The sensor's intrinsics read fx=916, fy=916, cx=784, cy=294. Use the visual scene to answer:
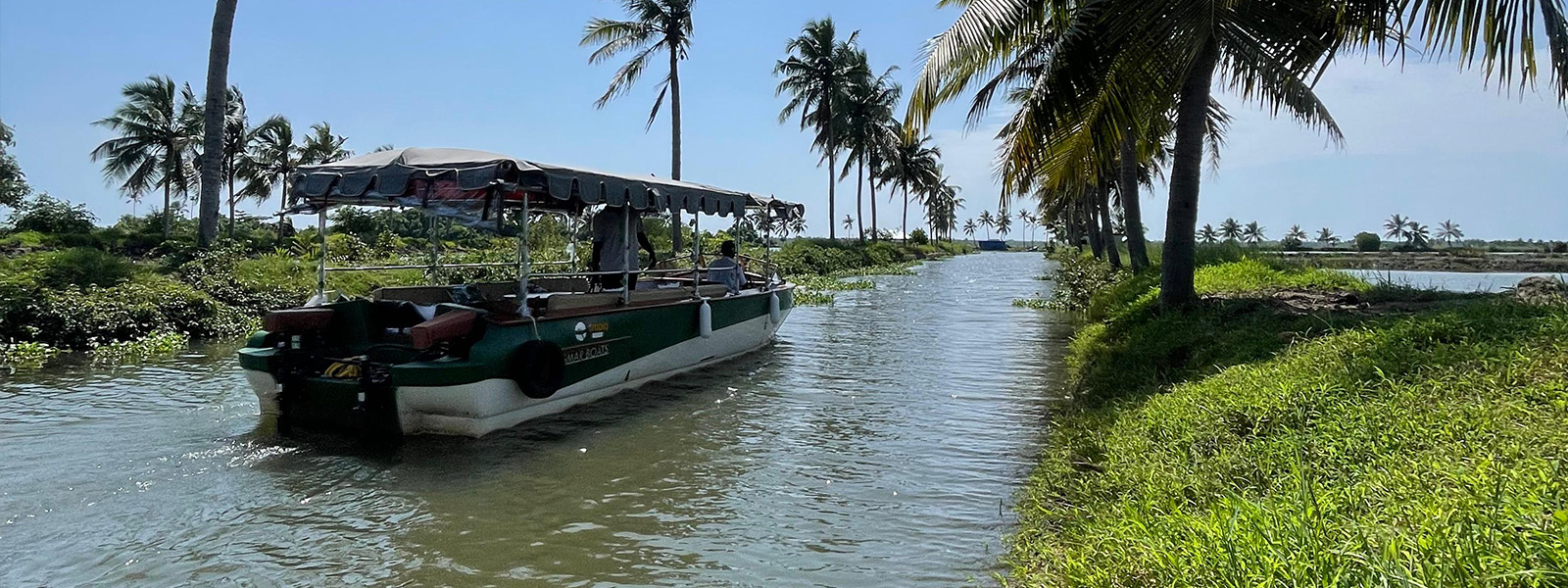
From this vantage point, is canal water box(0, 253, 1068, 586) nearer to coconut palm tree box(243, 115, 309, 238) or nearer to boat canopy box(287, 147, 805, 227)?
boat canopy box(287, 147, 805, 227)

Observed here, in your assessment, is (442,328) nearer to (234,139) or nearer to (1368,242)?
(234,139)

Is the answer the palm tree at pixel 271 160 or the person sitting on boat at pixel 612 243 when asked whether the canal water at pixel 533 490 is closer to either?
the person sitting on boat at pixel 612 243

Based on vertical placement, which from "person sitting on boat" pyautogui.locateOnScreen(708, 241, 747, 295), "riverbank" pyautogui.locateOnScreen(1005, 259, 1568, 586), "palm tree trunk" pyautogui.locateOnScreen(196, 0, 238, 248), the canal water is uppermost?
"palm tree trunk" pyautogui.locateOnScreen(196, 0, 238, 248)

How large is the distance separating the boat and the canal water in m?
0.29

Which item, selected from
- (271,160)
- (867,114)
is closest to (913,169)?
(867,114)

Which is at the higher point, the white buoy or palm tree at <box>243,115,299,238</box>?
palm tree at <box>243,115,299,238</box>

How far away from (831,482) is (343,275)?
14054mm

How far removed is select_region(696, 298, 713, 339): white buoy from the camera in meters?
11.0

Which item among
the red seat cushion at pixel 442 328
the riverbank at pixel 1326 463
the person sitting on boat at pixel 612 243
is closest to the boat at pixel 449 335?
the red seat cushion at pixel 442 328


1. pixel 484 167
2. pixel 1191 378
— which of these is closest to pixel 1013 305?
pixel 1191 378

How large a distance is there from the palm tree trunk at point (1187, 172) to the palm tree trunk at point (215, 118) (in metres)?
17.1

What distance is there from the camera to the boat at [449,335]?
293 inches

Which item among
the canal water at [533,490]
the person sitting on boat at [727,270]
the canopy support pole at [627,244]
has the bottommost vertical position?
the canal water at [533,490]

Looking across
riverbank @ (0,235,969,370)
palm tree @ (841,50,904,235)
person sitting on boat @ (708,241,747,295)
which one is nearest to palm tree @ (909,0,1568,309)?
person sitting on boat @ (708,241,747,295)
